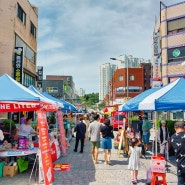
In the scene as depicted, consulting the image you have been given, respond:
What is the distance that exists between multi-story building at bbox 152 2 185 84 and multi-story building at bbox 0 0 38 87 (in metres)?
15.6

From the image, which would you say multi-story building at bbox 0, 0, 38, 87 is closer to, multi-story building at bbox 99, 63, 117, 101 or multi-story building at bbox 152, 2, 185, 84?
multi-story building at bbox 152, 2, 185, 84

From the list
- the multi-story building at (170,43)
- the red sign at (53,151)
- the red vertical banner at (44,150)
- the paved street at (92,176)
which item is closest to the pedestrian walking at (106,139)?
the paved street at (92,176)

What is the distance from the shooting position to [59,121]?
1367 cm

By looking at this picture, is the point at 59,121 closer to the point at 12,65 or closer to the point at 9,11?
the point at 12,65

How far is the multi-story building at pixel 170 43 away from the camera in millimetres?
29500

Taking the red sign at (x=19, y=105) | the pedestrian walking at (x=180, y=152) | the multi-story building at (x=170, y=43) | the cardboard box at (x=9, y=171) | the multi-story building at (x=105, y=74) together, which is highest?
the multi-story building at (x=105, y=74)

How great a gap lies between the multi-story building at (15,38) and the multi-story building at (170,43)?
15.6 m

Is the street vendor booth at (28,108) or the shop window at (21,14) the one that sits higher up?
the shop window at (21,14)

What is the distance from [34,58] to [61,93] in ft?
169

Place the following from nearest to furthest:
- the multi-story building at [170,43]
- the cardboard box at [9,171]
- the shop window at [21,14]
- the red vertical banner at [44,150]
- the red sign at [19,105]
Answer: the red vertical banner at [44,150] < the red sign at [19,105] < the cardboard box at [9,171] < the shop window at [21,14] < the multi-story building at [170,43]

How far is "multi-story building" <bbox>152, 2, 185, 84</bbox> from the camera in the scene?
96.8 feet

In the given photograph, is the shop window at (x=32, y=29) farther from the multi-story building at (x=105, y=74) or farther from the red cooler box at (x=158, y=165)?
the multi-story building at (x=105, y=74)

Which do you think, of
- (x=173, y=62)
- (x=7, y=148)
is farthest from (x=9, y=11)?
(x=173, y=62)

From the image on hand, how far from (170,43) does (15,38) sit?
18.1 metres
